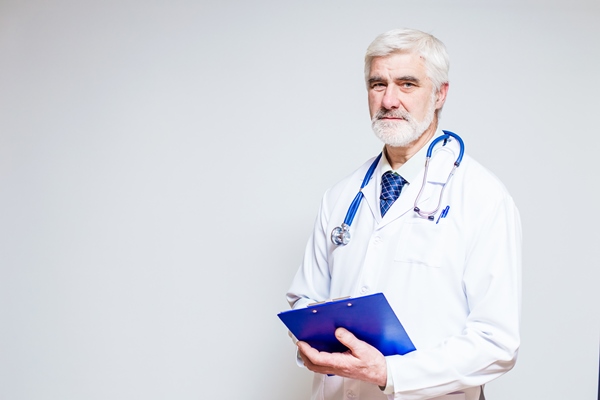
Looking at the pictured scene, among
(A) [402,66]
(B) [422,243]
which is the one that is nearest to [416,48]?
(A) [402,66]

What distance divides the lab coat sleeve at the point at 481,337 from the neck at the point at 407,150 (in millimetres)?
338

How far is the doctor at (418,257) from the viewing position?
62.4 inches

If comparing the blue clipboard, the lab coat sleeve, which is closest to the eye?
the lab coat sleeve

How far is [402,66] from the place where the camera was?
187 cm

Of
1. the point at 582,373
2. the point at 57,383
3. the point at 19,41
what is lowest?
the point at 57,383

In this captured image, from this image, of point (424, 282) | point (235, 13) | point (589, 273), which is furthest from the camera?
point (235, 13)

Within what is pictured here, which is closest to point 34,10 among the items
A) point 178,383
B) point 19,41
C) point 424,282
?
point 19,41

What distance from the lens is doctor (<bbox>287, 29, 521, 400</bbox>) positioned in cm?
158

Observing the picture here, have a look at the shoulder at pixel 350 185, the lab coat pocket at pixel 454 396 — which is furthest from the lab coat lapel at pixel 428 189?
the lab coat pocket at pixel 454 396

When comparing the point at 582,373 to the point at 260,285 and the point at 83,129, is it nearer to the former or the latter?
the point at 260,285

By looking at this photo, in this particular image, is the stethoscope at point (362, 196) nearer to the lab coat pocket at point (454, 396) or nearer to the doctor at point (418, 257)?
the doctor at point (418, 257)

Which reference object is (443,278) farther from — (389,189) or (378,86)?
(378,86)

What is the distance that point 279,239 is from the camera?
9.09 feet

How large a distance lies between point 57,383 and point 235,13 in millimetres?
1660
